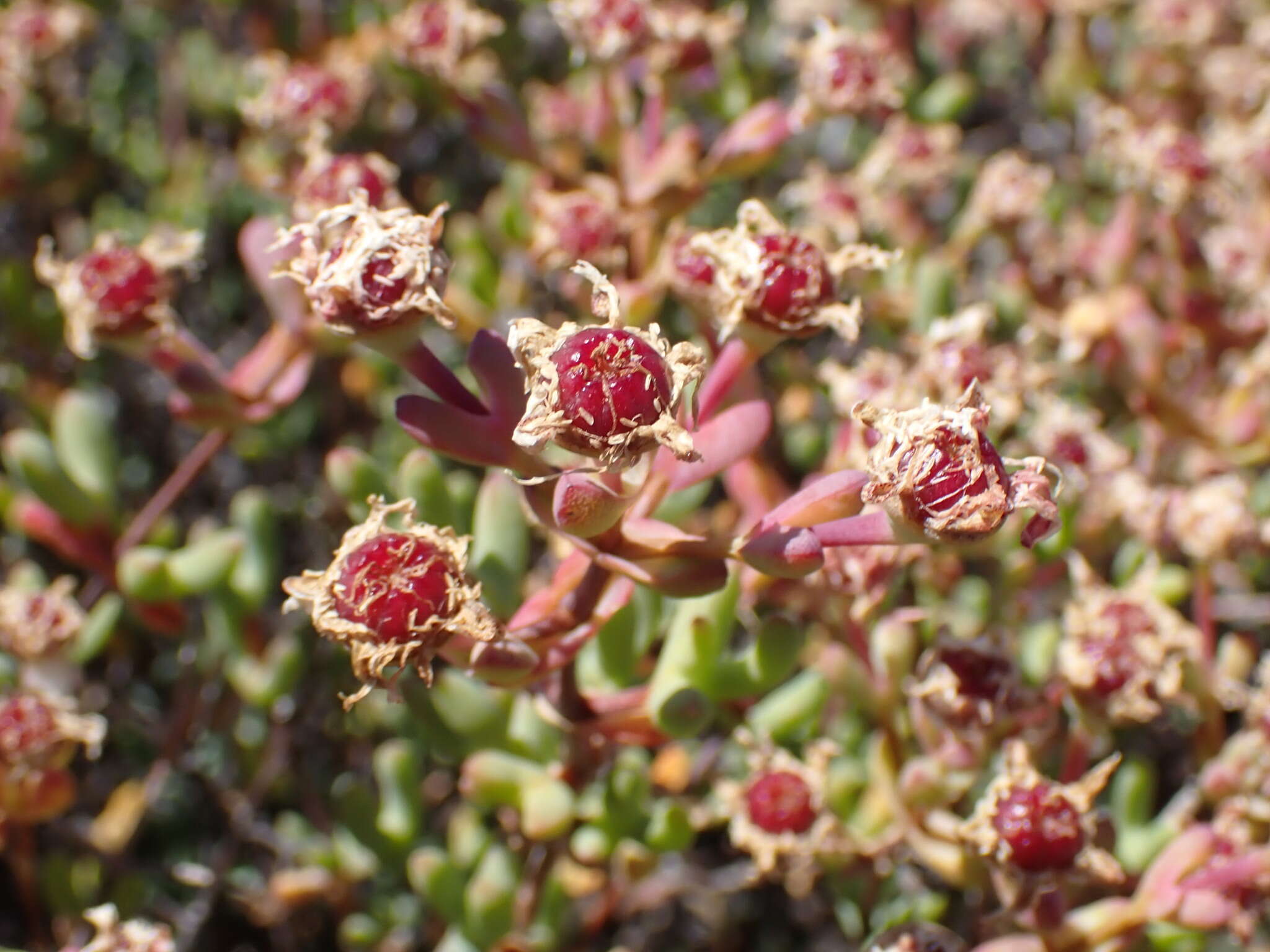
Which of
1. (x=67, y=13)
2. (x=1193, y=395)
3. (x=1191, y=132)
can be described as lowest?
(x=1193, y=395)

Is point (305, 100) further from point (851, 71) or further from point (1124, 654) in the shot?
point (1124, 654)

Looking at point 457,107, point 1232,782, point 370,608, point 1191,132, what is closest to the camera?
point 370,608

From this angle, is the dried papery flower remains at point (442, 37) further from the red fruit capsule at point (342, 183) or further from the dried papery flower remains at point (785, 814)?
the dried papery flower remains at point (785, 814)

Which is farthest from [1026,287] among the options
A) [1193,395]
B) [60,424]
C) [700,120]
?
[60,424]

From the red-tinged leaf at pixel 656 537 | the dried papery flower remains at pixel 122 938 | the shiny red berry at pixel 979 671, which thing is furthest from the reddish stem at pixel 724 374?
the dried papery flower remains at pixel 122 938

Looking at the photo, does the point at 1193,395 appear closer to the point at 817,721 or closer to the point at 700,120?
the point at 817,721

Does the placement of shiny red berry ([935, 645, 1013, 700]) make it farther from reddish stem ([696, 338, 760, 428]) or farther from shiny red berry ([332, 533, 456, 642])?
shiny red berry ([332, 533, 456, 642])

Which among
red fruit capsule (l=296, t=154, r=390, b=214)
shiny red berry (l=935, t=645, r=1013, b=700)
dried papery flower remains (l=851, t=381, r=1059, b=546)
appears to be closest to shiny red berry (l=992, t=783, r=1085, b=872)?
shiny red berry (l=935, t=645, r=1013, b=700)
